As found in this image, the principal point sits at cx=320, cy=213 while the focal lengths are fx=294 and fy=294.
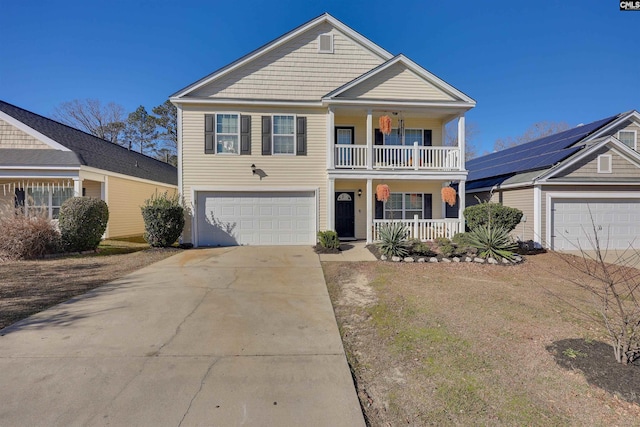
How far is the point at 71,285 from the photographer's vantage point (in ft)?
20.8

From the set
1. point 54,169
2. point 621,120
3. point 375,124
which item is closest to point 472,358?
point 375,124

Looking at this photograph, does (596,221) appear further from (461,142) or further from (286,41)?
(286,41)

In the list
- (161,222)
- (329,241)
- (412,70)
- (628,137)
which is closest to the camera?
(329,241)

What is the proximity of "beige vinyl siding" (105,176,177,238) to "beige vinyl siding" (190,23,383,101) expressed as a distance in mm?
6823

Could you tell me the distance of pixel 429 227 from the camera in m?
11.4

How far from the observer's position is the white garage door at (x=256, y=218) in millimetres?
11891

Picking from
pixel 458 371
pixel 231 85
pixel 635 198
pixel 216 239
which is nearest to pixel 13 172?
pixel 216 239

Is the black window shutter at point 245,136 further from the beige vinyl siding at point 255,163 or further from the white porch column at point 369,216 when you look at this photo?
the white porch column at point 369,216

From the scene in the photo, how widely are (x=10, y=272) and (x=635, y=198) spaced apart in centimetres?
2131

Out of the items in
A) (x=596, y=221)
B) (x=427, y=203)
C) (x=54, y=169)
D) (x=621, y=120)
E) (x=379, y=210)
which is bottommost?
(x=596, y=221)

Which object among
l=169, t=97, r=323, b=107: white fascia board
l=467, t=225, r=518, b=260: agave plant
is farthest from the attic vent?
l=467, t=225, r=518, b=260: agave plant

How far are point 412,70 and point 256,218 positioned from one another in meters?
8.89

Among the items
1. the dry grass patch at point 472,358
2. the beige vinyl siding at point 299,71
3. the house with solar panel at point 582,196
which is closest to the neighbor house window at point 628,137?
the house with solar panel at point 582,196

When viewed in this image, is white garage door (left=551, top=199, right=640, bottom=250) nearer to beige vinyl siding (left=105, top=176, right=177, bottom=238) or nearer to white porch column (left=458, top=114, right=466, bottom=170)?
white porch column (left=458, top=114, right=466, bottom=170)
